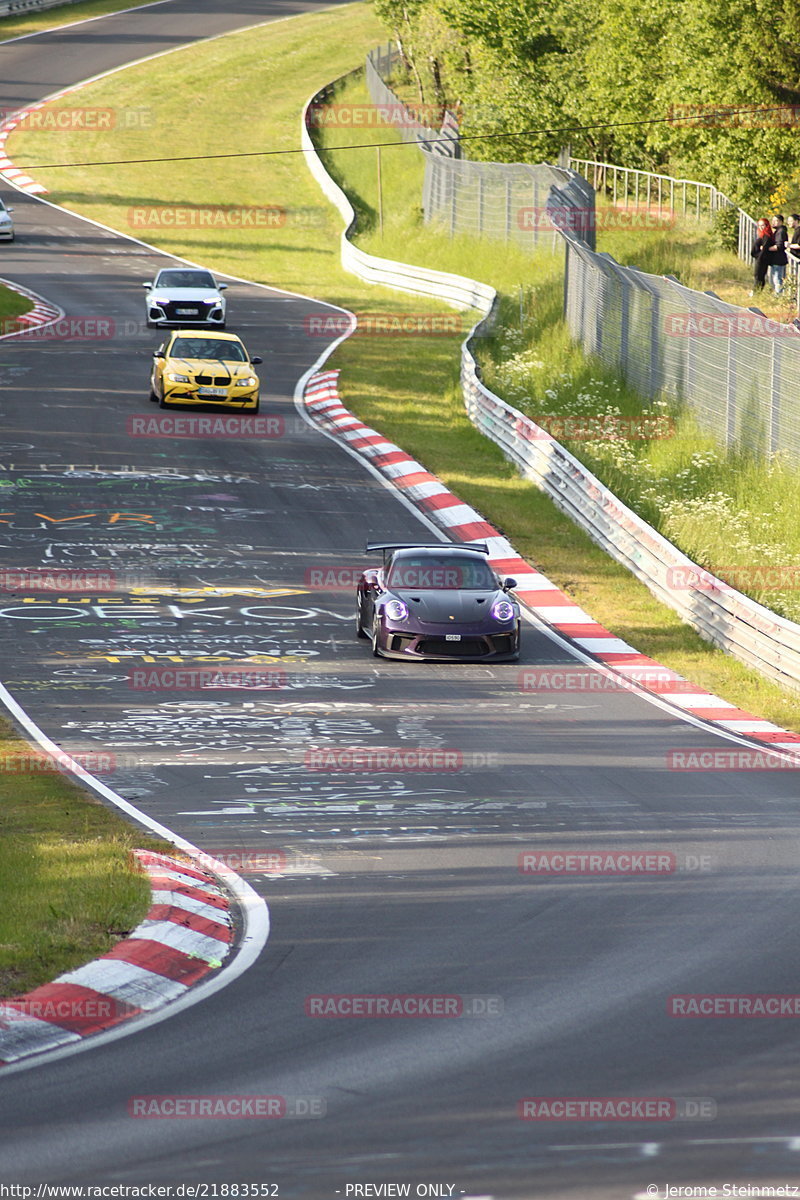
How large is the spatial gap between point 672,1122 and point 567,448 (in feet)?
68.7

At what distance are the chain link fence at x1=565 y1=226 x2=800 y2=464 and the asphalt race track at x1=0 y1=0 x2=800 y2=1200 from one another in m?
5.11

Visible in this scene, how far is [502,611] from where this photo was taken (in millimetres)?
17547

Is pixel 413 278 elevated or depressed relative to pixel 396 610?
elevated

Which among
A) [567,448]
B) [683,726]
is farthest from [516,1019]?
[567,448]

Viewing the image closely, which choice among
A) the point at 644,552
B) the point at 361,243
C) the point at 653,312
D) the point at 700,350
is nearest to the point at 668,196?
the point at 361,243

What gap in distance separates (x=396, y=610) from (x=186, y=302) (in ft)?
76.1

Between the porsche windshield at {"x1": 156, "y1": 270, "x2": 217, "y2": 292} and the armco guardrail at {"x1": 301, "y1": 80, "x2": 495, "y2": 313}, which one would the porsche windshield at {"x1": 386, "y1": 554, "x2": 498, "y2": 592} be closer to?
the armco guardrail at {"x1": 301, "y1": 80, "x2": 495, "y2": 313}

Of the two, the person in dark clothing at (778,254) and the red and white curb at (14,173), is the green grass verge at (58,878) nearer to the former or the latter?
the person in dark clothing at (778,254)

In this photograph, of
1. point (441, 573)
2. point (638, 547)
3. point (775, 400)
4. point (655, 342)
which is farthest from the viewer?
point (655, 342)

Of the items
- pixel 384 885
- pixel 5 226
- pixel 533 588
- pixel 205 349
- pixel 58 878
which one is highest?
pixel 5 226

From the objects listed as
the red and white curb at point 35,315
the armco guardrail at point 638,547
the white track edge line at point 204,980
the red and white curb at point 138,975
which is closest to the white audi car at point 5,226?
the red and white curb at point 35,315

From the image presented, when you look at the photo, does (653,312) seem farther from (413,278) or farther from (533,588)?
(413,278)

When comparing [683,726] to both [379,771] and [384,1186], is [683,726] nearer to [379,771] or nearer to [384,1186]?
[379,771]

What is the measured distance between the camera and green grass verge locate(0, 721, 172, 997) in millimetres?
8602
